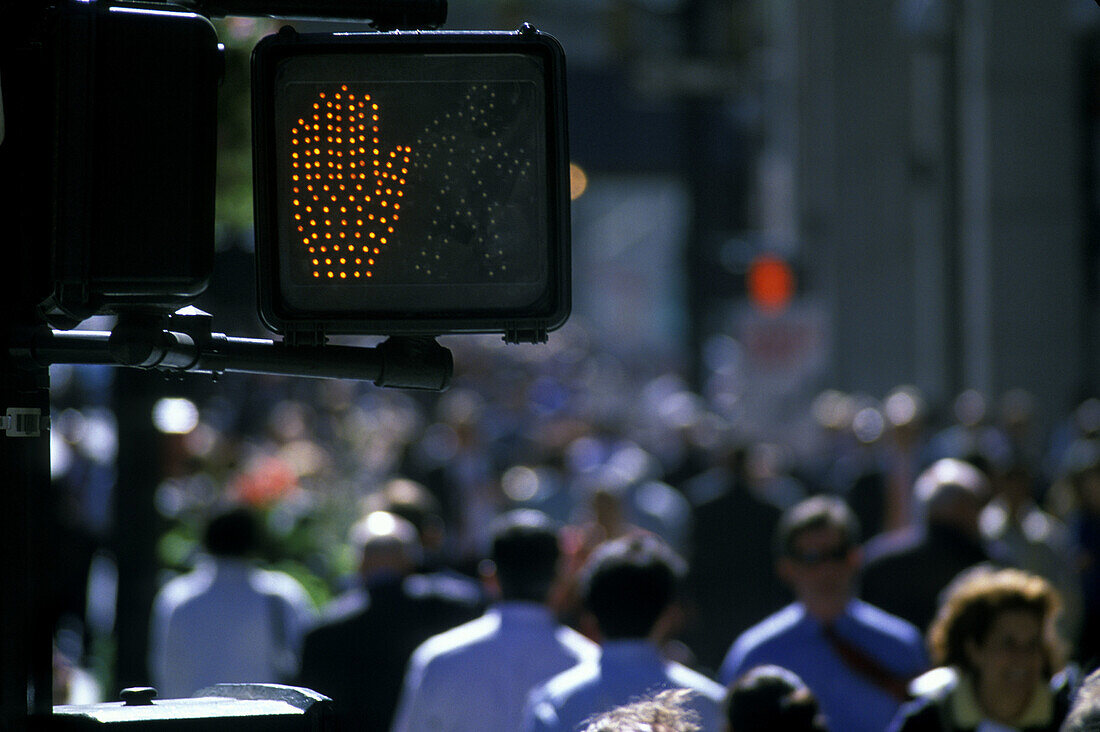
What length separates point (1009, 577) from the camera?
480 centimetres

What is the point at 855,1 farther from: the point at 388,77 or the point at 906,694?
the point at 388,77

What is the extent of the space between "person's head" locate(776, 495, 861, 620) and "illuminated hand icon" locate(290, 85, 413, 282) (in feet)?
12.1

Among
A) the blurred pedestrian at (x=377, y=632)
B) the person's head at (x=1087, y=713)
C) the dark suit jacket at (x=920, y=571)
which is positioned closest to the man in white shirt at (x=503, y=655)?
the blurred pedestrian at (x=377, y=632)

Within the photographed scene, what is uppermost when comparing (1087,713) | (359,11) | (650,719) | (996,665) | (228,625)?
(359,11)

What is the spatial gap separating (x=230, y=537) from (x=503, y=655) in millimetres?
2248

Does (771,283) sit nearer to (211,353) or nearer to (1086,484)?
(1086,484)

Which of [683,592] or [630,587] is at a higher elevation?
[630,587]

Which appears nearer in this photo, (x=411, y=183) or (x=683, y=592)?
(x=411, y=183)

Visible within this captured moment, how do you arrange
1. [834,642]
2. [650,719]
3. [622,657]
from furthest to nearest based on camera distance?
1. [834,642]
2. [622,657]
3. [650,719]

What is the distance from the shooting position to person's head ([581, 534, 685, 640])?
16.1 feet

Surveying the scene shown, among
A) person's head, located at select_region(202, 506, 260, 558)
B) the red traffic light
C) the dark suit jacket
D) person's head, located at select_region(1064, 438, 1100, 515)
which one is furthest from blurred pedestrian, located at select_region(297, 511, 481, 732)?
the red traffic light

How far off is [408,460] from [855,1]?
12.3 metres

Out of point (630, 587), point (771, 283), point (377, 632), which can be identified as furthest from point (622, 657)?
point (771, 283)

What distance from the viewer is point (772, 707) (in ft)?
12.8
